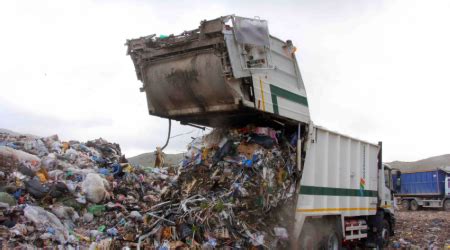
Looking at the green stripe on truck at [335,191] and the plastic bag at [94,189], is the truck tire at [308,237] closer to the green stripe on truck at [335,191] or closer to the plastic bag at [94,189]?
the green stripe on truck at [335,191]

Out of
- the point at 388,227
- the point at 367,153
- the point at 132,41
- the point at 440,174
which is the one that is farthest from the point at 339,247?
the point at 440,174

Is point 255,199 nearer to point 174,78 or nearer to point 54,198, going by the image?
point 174,78

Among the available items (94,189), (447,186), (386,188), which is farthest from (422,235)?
(447,186)

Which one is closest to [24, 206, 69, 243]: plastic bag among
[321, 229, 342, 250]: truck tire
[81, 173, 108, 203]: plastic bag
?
[81, 173, 108, 203]: plastic bag

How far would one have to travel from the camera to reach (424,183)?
2259cm

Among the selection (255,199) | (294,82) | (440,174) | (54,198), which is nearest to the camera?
(255,199)

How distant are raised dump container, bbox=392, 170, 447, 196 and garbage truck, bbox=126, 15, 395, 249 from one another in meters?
15.8

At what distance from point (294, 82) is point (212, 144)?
1.56m

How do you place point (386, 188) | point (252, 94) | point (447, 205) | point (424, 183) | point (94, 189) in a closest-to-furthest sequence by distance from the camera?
point (252, 94) < point (94, 189) < point (386, 188) < point (447, 205) < point (424, 183)

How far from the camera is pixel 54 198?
8320 mm

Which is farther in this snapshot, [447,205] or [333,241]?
[447,205]

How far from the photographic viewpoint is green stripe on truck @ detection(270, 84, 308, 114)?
6.23 meters

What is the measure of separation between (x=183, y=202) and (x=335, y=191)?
283 centimetres

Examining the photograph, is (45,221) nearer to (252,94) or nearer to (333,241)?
(252,94)
